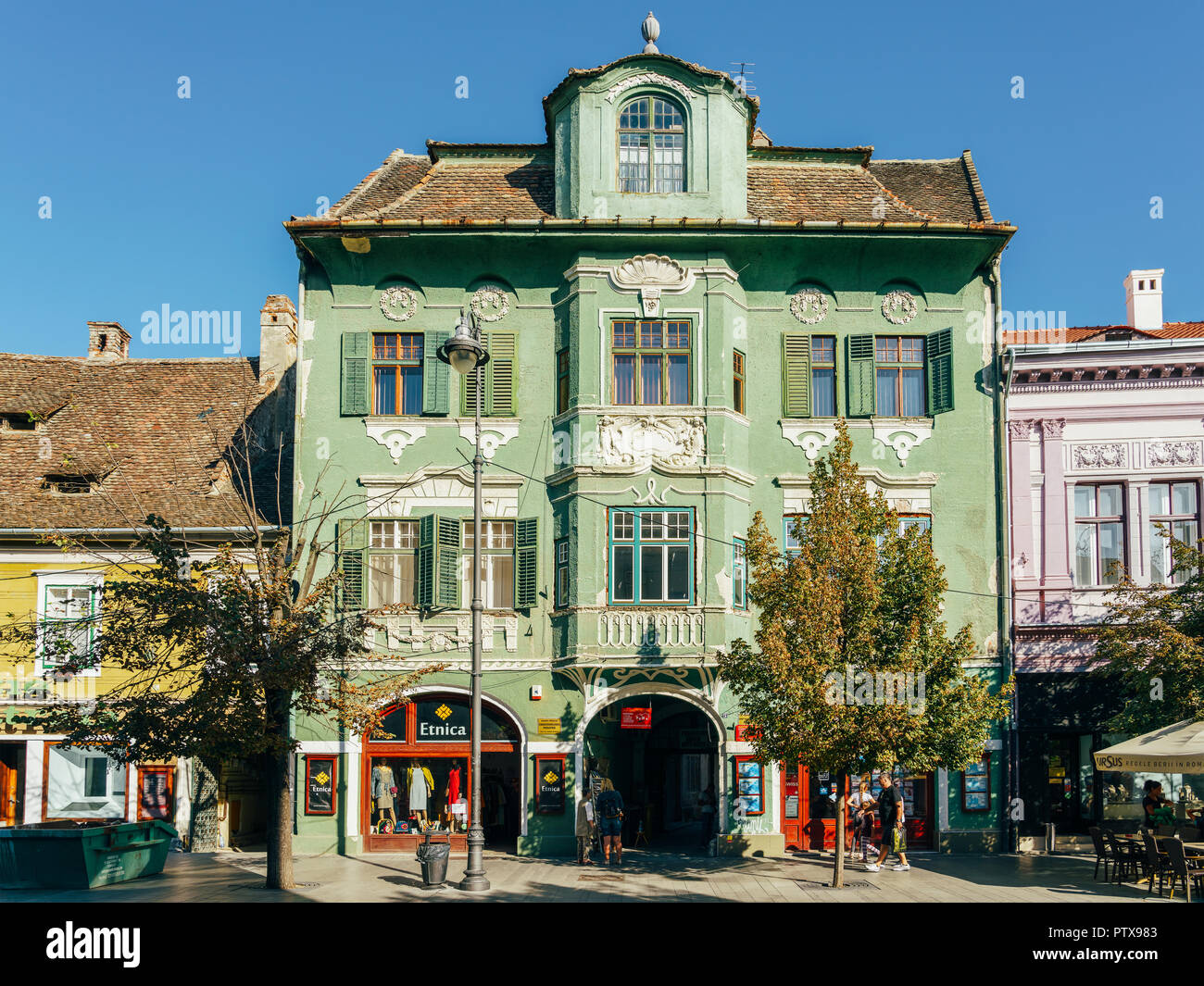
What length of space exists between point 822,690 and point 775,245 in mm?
10465

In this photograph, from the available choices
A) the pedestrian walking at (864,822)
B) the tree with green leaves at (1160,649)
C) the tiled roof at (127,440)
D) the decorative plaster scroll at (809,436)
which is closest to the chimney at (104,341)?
the tiled roof at (127,440)

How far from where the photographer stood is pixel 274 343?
30.8 meters

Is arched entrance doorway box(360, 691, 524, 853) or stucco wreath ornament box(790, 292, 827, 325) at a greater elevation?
stucco wreath ornament box(790, 292, 827, 325)

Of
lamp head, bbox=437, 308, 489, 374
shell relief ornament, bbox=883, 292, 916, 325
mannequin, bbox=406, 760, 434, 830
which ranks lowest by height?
mannequin, bbox=406, 760, 434, 830

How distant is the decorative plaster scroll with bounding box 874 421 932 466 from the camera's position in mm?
25906

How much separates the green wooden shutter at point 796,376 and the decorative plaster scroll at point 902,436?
1.57m

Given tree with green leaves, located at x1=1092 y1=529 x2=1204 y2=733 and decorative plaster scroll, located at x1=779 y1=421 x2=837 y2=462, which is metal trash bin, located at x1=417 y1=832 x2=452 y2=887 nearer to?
decorative plaster scroll, located at x1=779 y1=421 x2=837 y2=462

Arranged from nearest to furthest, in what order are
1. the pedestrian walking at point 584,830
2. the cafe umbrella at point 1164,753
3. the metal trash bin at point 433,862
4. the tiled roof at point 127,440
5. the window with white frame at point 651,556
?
the cafe umbrella at point 1164,753 → the metal trash bin at point 433,862 → the pedestrian walking at point 584,830 → the window with white frame at point 651,556 → the tiled roof at point 127,440

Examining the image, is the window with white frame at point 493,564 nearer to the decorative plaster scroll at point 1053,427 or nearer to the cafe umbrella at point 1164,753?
the decorative plaster scroll at point 1053,427

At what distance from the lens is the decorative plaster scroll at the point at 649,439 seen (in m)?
25.0

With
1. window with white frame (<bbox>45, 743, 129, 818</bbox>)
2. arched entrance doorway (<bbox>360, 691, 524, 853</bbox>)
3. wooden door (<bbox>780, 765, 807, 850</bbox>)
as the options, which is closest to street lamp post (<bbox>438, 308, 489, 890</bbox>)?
arched entrance doorway (<bbox>360, 691, 524, 853</bbox>)

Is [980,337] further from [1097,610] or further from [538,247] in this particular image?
[538,247]

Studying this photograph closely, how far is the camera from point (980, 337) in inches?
1035
